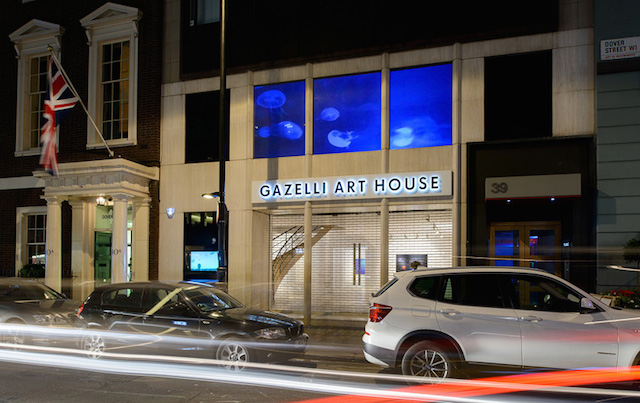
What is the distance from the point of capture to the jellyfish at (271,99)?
15.0 metres

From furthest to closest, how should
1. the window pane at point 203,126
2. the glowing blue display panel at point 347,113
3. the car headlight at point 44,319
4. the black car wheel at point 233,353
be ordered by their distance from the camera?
the window pane at point 203,126, the glowing blue display panel at point 347,113, the car headlight at point 44,319, the black car wheel at point 233,353

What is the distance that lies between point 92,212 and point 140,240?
2460 mm

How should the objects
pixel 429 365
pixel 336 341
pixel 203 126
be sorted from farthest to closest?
pixel 203 126, pixel 336 341, pixel 429 365

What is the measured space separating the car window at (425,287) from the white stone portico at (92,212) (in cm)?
1068

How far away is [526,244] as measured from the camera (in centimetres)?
1261

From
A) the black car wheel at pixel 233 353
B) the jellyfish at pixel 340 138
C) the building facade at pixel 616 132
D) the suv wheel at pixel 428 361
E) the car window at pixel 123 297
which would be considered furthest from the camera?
the jellyfish at pixel 340 138

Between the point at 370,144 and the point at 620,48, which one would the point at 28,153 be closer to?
the point at 370,144

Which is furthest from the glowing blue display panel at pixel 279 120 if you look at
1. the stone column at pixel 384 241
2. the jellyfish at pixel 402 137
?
the stone column at pixel 384 241

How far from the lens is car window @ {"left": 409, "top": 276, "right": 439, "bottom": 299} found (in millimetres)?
7230

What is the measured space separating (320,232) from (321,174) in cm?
184

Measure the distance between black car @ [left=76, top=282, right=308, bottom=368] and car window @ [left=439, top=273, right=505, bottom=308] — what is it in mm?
2977

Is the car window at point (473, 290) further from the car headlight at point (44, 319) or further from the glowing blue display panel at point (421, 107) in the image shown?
the car headlight at point (44, 319)

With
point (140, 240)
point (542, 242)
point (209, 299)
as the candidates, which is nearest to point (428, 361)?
point (209, 299)

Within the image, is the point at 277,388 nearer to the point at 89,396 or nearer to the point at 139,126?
the point at 89,396
